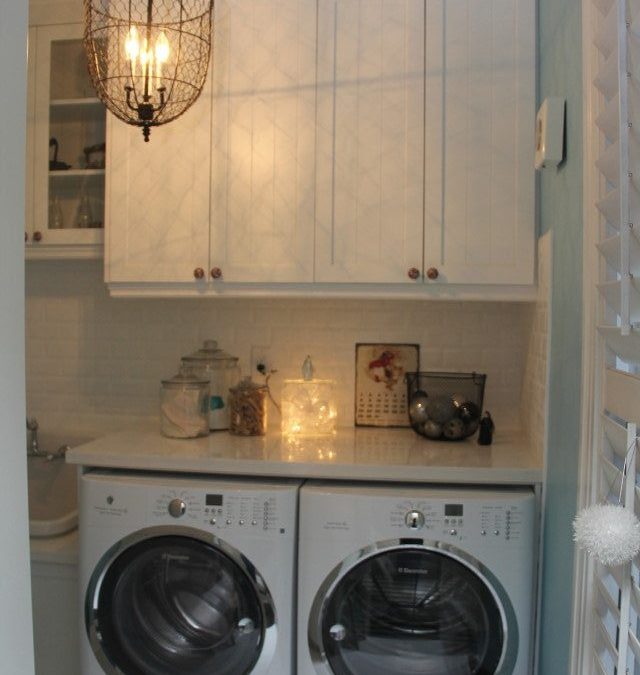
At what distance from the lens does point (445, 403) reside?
7.61 feet

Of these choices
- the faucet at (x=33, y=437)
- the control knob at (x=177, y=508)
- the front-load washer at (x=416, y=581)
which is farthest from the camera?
the faucet at (x=33, y=437)

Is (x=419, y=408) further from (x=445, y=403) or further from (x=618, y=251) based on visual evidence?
(x=618, y=251)

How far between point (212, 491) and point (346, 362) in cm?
82

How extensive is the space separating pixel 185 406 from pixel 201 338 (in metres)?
0.44

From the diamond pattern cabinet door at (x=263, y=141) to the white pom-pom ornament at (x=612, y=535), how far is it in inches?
57.3

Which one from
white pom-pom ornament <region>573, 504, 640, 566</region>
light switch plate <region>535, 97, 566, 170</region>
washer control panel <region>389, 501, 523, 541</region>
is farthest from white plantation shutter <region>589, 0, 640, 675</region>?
washer control panel <region>389, 501, 523, 541</region>

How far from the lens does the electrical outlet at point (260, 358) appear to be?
2652 millimetres

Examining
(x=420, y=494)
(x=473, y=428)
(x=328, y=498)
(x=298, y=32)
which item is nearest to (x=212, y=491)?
(x=328, y=498)

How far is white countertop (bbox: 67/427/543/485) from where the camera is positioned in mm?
1971

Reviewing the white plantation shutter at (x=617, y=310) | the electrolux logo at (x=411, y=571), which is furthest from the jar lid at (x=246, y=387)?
the white plantation shutter at (x=617, y=310)

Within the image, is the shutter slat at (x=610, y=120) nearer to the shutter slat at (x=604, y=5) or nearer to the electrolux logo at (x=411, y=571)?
the shutter slat at (x=604, y=5)

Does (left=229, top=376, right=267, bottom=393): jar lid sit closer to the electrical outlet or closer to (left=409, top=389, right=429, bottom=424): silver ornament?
the electrical outlet

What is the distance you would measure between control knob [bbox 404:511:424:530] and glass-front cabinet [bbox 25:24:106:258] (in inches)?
55.3

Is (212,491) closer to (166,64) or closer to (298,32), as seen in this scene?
(166,64)
